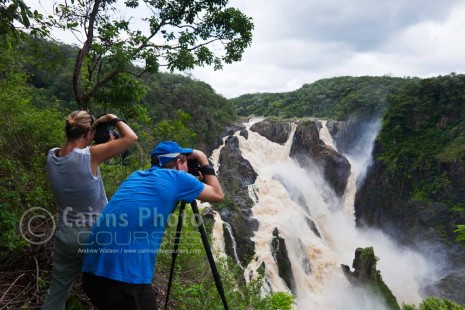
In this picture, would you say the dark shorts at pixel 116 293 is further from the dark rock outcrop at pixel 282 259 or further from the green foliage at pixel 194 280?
the dark rock outcrop at pixel 282 259

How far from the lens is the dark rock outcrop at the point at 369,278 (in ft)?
46.5

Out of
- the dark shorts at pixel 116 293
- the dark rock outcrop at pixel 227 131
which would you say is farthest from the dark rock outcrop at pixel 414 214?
the dark shorts at pixel 116 293

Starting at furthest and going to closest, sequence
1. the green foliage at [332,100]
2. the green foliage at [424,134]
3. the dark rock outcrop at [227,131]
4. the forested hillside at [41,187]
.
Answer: the green foliage at [332,100], the dark rock outcrop at [227,131], the green foliage at [424,134], the forested hillside at [41,187]

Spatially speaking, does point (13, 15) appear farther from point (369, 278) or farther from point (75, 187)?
point (369, 278)

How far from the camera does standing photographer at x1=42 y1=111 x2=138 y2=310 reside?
1976 millimetres

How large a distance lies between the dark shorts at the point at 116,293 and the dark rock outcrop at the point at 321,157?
22.0 meters

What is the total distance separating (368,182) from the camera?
77.8 ft

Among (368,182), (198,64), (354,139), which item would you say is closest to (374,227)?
(368,182)

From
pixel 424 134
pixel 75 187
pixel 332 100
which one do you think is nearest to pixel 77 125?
pixel 75 187

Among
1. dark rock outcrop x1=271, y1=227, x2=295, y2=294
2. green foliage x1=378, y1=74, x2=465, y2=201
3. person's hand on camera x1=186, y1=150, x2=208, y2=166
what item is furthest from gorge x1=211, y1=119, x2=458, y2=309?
person's hand on camera x1=186, y1=150, x2=208, y2=166

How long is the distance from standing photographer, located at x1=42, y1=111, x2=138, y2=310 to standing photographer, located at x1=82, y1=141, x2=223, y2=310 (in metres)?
0.30

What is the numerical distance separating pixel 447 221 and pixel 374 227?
4252 mm

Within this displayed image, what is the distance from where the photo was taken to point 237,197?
56.7 feet

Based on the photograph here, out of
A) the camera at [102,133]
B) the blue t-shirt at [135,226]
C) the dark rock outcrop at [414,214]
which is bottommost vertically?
the dark rock outcrop at [414,214]
